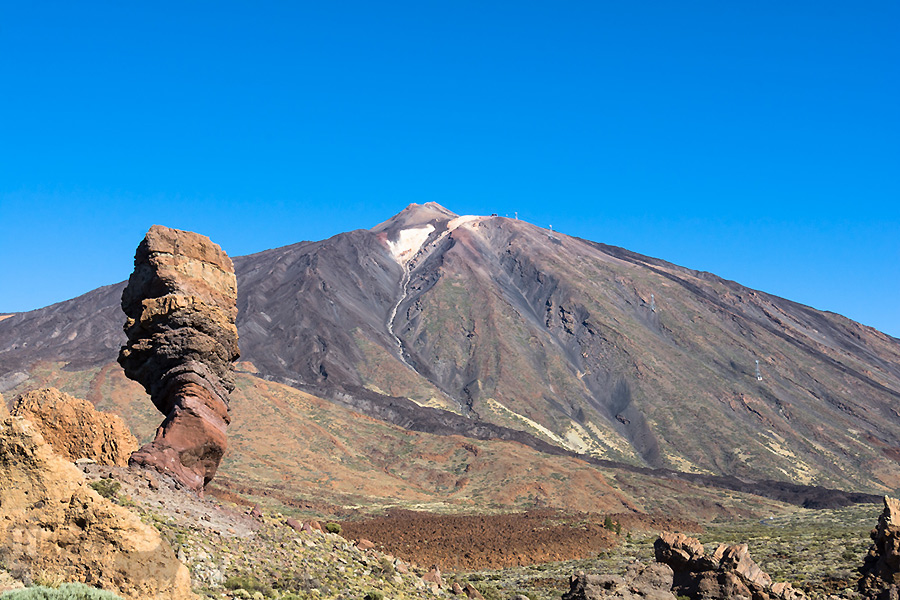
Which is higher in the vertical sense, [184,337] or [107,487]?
[184,337]

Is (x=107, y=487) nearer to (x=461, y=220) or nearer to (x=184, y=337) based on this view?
(x=184, y=337)

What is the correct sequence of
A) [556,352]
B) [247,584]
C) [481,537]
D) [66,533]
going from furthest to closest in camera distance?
[556,352], [481,537], [247,584], [66,533]

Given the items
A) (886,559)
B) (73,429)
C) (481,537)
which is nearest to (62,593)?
(73,429)

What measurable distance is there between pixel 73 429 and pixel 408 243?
150 metres

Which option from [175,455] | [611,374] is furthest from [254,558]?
[611,374]

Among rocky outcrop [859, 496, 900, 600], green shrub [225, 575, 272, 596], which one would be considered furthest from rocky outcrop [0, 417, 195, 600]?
rocky outcrop [859, 496, 900, 600]

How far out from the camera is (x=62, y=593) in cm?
805

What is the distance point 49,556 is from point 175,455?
742 cm

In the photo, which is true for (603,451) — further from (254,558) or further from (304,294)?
(254,558)

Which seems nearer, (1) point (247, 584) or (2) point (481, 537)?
(1) point (247, 584)

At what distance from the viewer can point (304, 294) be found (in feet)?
403

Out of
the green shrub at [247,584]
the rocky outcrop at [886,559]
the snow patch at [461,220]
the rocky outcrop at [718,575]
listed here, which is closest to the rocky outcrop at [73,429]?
the green shrub at [247,584]

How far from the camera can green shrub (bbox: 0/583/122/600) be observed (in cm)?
787

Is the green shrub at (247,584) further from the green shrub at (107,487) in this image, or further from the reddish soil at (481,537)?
the reddish soil at (481,537)
